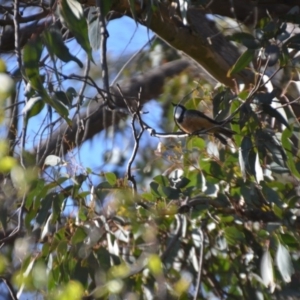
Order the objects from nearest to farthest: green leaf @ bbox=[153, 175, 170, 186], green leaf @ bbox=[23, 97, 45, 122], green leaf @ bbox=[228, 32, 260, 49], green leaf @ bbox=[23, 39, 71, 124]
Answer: green leaf @ bbox=[23, 39, 71, 124], green leaf @ bbox=[23, 97, 45, 122], green leaf @ bbox=[228, 32, 260, 49], green leaf @ bbox=[153, 175, 170, 186]

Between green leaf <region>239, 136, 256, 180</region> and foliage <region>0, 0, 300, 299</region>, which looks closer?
foliage <region>0, 0, 300, 299</region>

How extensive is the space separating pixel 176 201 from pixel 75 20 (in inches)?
48.8

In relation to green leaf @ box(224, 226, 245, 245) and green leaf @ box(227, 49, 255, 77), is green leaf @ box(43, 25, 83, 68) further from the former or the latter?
green leaf @ box(224, 226, 245, 245)

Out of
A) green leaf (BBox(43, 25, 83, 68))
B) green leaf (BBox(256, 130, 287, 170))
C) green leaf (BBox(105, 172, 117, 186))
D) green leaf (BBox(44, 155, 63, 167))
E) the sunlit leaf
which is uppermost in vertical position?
green leaf (BBox(43, 25, 83, 68))

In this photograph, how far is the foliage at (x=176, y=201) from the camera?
2.72 meters

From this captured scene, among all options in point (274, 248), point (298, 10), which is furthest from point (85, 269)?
point (298, 10)

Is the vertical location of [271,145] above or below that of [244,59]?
below

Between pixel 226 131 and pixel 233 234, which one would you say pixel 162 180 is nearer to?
pixel 226 131

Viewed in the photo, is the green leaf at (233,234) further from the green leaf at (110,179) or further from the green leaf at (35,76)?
the green leaf at (35,76)

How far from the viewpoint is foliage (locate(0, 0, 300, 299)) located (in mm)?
2717

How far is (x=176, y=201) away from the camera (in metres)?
3.52

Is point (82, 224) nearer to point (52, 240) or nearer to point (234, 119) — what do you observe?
point (52, 240)

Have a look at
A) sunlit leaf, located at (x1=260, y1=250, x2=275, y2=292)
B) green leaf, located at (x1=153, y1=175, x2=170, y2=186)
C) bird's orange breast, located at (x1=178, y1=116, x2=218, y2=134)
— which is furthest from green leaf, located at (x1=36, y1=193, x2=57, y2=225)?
sunlit leaf, located at (x1=260, y1=250, x2=275, y2=292)

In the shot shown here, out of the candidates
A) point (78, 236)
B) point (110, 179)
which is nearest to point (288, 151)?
point (110, 179)
